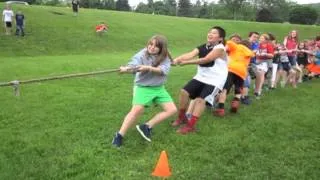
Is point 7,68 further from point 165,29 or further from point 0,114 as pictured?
point 165,29

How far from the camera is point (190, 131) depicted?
7969 mm

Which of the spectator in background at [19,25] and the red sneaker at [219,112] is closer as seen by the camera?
the red sneaker at [219,112]

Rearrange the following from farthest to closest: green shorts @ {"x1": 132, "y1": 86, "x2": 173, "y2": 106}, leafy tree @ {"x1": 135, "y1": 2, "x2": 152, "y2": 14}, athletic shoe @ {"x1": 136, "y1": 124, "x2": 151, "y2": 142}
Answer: leafy tree @ {"x1": 135, "y1": 2, "x2": 152, "y2": 14} < athletic shoe @ {"x1": 136, "y1": 124, "x2": 151, "y2": 142} < green shorts @ {"x1": 132, "y1": 86, "x2": 173, "y2": 106}

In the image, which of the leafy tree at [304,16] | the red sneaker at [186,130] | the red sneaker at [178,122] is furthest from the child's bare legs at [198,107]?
the leafy tree at [304,16]

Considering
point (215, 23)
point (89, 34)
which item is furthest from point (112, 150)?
point (215, 23)

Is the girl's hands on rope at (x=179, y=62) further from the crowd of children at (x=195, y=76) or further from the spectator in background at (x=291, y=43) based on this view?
the spectator in background at (x=291, y=43)

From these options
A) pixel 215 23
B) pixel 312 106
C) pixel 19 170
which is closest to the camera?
pixel 19 170

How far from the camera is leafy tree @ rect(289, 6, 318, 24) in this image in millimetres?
85000

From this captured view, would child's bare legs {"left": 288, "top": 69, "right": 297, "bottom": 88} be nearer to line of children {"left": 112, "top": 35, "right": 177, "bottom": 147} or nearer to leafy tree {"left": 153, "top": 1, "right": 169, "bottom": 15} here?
line of children {"left": 112, "top": 35, "right": 177, "bottom": 147}

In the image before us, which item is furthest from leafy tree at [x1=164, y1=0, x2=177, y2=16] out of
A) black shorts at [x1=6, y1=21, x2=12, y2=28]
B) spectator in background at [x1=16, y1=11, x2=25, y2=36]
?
black shorts at [x1=6, y1=21, x2=12, y2=28]

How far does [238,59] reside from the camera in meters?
10.2

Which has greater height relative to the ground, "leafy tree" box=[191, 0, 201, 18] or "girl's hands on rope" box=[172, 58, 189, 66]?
"girl's hands on rope" box=[172, 58, 189, 66]

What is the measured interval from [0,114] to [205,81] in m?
3.81

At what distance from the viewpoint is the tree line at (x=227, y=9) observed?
87.3 m
